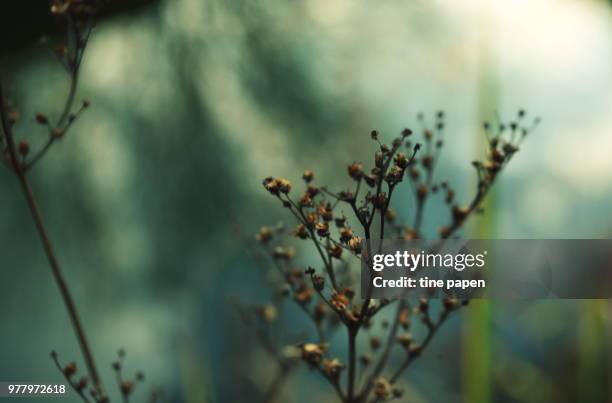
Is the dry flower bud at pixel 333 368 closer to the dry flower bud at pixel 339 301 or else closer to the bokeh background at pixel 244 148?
the dry flower bud at pixel 339 301

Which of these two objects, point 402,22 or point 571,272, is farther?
point 402,22

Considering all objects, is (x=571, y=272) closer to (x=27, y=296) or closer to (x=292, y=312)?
(x=292, y=312)

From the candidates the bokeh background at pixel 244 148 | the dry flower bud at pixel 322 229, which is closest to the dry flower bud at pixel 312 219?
the dry flower bud at pixel 322 229

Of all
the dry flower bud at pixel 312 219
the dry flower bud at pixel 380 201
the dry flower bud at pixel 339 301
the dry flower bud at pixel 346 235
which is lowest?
the dry flower bud at pixel 339 301

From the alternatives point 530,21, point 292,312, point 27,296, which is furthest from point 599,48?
point 27,296

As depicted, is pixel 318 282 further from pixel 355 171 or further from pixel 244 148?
pixel 244 148

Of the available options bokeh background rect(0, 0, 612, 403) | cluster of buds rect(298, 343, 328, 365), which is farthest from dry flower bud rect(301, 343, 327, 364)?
bokeh background rect(0, 0, 612, 403)

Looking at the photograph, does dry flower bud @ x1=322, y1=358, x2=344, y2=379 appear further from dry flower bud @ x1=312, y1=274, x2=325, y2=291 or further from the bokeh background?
the bokeh background

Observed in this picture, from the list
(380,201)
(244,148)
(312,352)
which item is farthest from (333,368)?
(244,148)
